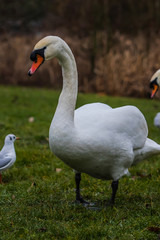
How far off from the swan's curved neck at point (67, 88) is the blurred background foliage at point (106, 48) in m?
8.88

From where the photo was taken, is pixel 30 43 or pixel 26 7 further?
pixel 26 7

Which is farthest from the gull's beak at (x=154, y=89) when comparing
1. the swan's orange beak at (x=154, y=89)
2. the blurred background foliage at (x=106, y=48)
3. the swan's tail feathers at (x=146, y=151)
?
the blurred background foliage at (x=106, y=48)

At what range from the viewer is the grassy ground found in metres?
3.19

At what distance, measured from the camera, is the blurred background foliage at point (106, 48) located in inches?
494

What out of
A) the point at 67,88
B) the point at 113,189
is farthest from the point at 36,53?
the point at 113,189

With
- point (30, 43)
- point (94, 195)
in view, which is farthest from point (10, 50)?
point (94, 195)

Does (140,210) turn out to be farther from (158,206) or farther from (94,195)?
(94,195)

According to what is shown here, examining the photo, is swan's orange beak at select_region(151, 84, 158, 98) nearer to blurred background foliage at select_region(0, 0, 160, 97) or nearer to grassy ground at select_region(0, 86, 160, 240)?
grassy ground at select_region(0, 86, 160, 240)

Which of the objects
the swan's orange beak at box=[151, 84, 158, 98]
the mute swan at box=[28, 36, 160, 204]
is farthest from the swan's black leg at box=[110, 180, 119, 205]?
the swan's orange beak at box=[151, 84, 158, 98]

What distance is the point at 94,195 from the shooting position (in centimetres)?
428

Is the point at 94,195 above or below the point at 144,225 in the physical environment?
below

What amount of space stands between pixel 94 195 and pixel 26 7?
1967cm

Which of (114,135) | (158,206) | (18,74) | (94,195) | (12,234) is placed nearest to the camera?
(12,234)

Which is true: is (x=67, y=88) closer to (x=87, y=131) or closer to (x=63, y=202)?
(x=87, y=131)
